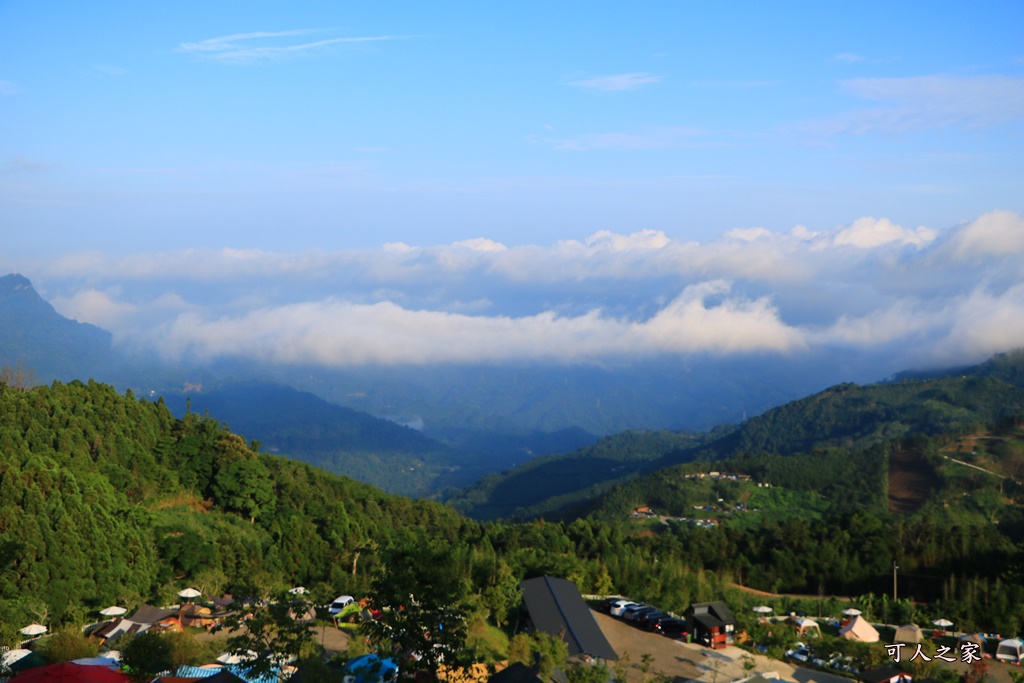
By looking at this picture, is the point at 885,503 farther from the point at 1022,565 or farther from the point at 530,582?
the point at 530,582

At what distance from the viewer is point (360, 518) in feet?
180

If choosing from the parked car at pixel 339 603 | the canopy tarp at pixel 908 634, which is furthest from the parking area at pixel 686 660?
the parked car at pixel 339 603

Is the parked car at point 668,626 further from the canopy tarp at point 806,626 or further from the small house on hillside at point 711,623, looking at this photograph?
the canopy tarp at point 806,626

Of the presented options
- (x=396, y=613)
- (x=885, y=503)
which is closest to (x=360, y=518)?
(x=396, y=613)

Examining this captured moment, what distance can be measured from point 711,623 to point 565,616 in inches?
250

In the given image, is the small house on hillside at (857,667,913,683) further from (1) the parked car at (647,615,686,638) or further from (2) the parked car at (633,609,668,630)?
(2) the parked car at (633,609,668,630)

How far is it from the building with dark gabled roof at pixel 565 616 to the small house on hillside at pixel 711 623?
4.54 m

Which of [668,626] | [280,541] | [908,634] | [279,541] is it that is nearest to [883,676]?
[908,634]

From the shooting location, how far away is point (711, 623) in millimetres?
37594

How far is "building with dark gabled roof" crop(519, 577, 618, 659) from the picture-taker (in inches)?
1314

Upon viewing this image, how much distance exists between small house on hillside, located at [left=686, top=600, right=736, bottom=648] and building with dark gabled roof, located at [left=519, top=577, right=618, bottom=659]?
4544 mm

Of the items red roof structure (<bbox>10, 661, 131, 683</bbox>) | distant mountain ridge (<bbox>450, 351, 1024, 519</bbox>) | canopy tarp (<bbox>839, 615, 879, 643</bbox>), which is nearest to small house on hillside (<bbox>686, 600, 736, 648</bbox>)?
canopy tarp (<bbox>839, 615, 879, 643</bbox>)

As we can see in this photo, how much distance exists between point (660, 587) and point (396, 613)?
98.4 ft

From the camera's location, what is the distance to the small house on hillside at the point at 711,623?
37.7 m
